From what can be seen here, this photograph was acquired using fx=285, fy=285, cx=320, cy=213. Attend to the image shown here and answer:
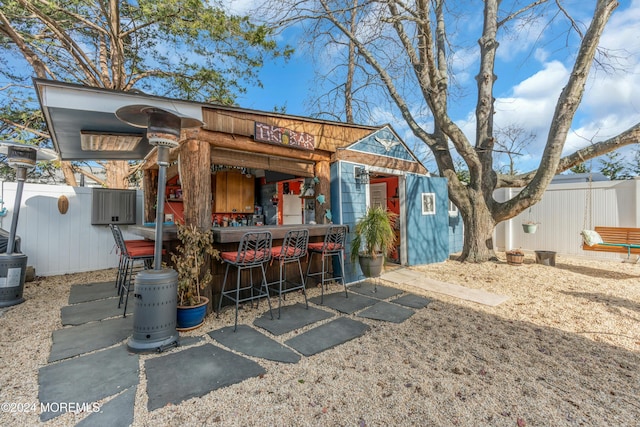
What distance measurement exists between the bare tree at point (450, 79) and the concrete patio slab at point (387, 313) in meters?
3.91

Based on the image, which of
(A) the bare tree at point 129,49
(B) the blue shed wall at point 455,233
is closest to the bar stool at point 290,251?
(A) the bare tree at point 129,49

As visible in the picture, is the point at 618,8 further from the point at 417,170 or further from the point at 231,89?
the point at 231,89

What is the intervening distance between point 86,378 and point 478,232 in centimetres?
737

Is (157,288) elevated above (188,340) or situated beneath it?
elevated above

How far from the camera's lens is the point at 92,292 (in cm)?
464

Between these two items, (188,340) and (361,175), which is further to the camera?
(361,175)

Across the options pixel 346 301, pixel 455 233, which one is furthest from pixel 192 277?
pixel 455 233

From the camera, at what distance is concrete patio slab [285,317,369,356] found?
282cm

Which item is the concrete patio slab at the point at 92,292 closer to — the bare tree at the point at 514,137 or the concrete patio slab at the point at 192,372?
the concrete patio slab at the point at 192,372

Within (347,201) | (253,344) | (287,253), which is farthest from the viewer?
(347,201)

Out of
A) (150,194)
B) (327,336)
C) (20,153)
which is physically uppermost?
(20,153)

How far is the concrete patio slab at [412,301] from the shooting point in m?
4.10

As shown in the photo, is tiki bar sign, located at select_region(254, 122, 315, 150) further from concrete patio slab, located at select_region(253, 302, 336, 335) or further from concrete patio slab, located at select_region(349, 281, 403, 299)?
concrete patio slab, located at select_region(349, 281, 403, 299)

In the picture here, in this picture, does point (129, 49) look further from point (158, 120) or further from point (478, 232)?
point (478, 232)
